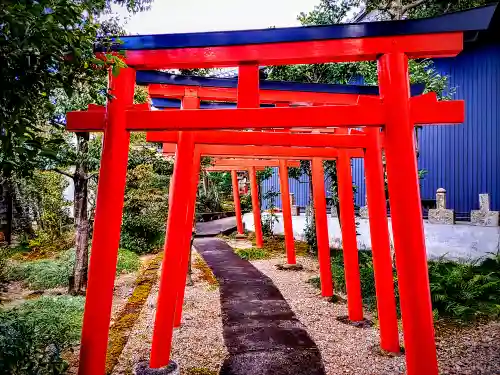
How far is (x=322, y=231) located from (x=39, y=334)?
5454 millimetres

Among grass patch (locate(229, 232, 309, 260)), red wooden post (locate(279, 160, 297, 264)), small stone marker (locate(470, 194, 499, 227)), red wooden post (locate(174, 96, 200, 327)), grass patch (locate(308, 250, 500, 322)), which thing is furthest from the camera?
grass patch (locate(229, 232, 309, 260))

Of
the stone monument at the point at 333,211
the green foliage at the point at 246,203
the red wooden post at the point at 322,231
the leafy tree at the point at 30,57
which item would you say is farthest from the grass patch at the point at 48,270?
the green foliage at the point at 246,203

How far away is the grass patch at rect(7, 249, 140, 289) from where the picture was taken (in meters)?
9.05

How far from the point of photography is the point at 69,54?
8.36ft

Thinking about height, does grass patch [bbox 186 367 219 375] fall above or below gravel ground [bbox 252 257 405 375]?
above

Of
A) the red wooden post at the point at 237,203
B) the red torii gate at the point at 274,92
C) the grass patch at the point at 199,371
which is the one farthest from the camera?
the red wooden post at the point at 237,203

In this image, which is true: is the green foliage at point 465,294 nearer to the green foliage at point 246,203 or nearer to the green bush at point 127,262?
the green bush at point 127,262

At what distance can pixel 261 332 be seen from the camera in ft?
20.7

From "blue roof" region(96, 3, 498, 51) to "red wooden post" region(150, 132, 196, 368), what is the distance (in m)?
1.40

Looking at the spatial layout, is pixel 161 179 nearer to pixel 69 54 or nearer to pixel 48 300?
pixel 48 300

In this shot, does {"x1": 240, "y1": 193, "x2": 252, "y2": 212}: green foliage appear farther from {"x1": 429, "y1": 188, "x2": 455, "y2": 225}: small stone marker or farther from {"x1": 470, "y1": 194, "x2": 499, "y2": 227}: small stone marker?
{"x1": 470, "y1": 194, "x2": 499, "y2": 227}: small stone marker

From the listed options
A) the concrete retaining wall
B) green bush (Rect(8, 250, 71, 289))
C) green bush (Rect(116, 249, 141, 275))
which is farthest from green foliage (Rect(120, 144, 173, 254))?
the concrete retaining wall

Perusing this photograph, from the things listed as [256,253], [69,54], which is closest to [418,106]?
[69,54]

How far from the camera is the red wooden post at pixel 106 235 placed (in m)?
3.53
